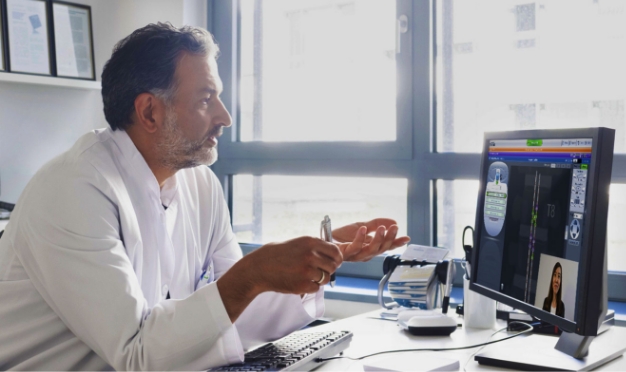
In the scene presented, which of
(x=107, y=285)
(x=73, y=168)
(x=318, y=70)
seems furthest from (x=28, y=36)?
(x=107, y=285)

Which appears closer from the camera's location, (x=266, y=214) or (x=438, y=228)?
(x=438, y=228)

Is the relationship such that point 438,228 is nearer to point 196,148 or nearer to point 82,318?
point 196,148

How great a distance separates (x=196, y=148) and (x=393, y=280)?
2.15ft

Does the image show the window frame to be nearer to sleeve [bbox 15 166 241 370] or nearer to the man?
the man

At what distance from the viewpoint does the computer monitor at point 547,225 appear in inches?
45.6

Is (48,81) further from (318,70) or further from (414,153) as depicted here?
(414,153)

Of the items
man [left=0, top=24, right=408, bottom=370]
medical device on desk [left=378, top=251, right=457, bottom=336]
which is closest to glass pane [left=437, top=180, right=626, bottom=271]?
medical device on desk [left=378, top=251, right=457, bottom=336]

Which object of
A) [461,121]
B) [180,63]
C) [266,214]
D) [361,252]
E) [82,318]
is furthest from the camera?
[266,214]

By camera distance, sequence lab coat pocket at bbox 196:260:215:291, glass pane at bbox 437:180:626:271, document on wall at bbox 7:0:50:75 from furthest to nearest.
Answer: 1. document on wall at bbox 7:0:50:75
2. glass pane at bbox 437:180:626:271
3. lab coat pocket at bbox 196:260:215:291

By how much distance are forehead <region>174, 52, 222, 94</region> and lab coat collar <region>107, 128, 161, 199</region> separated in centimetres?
20

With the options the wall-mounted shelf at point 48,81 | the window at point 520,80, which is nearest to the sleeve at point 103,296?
the window at point 520,80

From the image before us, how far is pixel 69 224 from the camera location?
1278 mm

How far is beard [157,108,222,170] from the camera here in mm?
1646

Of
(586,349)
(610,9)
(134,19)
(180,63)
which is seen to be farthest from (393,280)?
(134,19)
